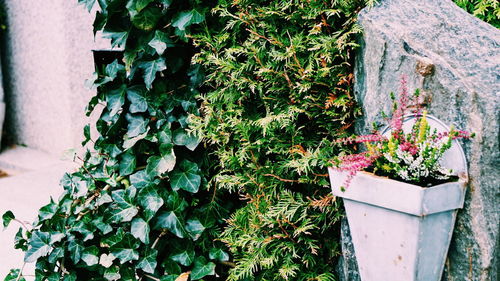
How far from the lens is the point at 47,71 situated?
487 cm

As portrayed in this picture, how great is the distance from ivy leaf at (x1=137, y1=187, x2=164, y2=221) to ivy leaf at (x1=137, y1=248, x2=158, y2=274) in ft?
0.59

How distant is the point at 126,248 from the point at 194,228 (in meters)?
0.34

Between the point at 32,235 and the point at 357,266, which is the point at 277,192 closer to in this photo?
the point at 357,266

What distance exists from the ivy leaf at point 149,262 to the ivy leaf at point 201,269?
19 cm

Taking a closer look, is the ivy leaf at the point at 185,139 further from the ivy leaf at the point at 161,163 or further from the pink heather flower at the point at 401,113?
the pink heather flower at the point at 401,113

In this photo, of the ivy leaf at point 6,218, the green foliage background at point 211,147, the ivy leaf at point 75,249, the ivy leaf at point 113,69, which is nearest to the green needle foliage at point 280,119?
the green foliage background at point 211,147

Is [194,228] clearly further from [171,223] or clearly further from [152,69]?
[152,69]

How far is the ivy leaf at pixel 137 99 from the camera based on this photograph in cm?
236

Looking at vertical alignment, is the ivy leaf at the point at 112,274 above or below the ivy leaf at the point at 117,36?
below

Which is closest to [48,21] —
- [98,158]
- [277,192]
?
[98,158]

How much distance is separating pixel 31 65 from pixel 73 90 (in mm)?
1113

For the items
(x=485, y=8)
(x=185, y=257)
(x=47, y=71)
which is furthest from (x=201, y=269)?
(x=47, y=71)

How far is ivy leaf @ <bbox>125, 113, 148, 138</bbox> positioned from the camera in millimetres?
2355

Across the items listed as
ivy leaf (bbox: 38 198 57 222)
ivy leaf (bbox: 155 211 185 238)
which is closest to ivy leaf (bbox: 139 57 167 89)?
ivy leaf (bbox: 155 211 185 238)
